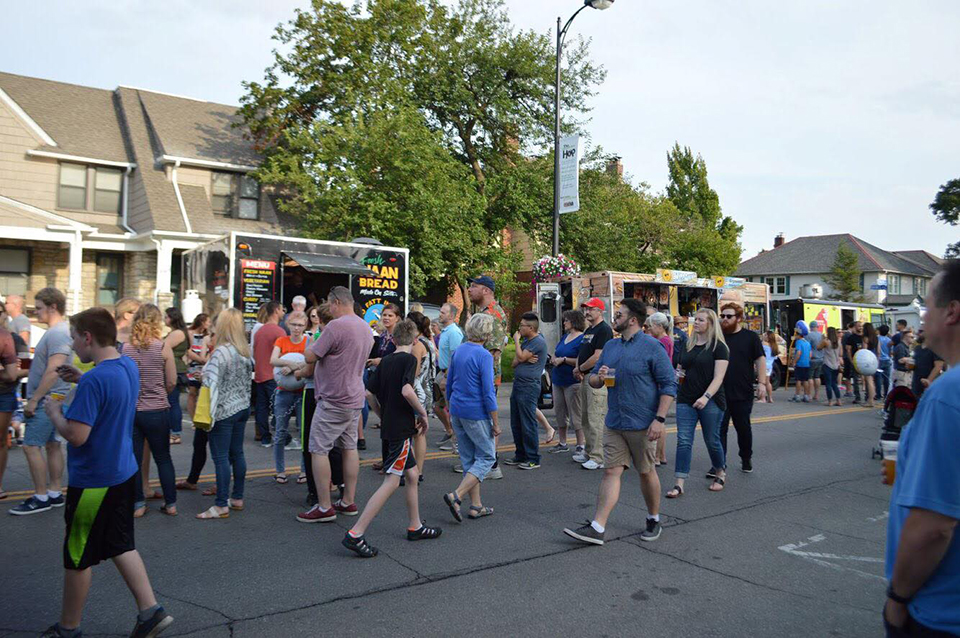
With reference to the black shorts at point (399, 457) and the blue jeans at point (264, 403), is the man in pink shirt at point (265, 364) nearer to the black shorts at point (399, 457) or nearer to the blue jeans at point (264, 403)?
the blue jeans at point (264, 403)

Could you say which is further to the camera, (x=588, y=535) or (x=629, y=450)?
(x=629, y=450)

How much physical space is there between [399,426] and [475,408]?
0.96m

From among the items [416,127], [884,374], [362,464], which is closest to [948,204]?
[884,374]

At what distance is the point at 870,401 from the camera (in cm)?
1612

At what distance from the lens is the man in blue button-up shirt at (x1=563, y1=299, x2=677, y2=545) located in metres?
5.55

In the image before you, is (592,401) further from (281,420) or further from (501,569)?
(501,569)

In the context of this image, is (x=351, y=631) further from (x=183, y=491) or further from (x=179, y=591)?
(x=183, y=491)

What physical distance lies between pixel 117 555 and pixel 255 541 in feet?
6.48

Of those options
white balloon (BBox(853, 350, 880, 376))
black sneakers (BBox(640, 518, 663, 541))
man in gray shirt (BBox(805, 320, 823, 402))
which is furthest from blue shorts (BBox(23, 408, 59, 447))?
man in gray shirt (BBox(805, 320, 823, 402))

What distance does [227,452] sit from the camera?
621cm

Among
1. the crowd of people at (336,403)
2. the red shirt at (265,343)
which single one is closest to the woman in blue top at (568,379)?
the crowd of people at (336,403)

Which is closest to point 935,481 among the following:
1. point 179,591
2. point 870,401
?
point 179,591

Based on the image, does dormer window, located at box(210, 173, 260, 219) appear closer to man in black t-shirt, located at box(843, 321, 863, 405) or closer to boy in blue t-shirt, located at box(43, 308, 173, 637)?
man in black t-shirt, located at box(843, 321, 863, 405)

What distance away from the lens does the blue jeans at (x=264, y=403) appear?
31.0ft
